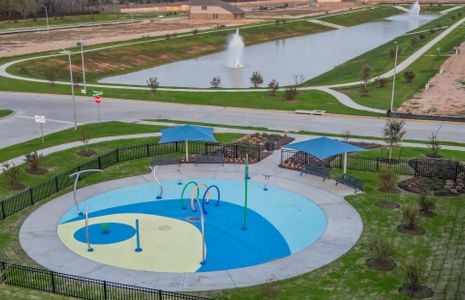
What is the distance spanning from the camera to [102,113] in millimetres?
45750

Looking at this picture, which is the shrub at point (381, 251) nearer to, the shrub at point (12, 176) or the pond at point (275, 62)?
the shrub at point (12, 176)

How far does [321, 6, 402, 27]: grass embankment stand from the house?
25791 mm

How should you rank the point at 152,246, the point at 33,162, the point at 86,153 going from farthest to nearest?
the point at 86,153 < the point at 33,162 < the point at 152,246

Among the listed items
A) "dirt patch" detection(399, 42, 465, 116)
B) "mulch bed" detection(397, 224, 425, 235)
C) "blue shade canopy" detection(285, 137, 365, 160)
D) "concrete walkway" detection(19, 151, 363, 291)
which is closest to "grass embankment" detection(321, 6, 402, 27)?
"dirt patch" detection(399, 42, 465, 116)

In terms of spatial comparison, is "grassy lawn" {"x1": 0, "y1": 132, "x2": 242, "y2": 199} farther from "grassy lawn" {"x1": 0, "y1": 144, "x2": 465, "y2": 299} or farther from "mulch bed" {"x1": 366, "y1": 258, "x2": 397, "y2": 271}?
"mulch bed" {"x1": 366, "y1": 258, "x2": 397, "y2": 271}

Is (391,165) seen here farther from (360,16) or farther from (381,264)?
(360,16)

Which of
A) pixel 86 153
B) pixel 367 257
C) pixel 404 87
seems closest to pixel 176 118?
pixel 86 153

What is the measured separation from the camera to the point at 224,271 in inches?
794

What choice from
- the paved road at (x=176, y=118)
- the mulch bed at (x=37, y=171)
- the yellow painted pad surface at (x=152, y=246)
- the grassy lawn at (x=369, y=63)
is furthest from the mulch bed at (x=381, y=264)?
the grassy lawn at (x=369, y=63)

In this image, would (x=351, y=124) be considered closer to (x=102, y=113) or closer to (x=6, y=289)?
(x=102, y=113)

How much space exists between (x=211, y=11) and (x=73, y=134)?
122 metres

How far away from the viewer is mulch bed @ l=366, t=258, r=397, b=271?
19969mm

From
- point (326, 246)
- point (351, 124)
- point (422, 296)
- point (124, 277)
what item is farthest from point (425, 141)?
point (124, 277)

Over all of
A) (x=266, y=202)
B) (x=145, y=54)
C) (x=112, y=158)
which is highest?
(x=145, y=54)
